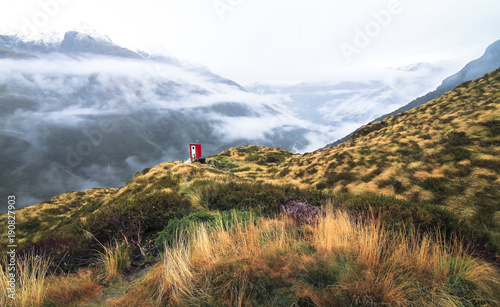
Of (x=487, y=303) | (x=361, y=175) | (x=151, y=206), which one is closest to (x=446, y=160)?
(x=361, y=175)

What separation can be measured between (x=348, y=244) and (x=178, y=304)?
120 inches

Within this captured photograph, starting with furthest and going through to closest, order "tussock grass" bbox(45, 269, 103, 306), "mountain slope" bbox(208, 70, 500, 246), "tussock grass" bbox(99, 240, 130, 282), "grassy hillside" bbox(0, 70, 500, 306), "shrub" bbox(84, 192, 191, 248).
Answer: "mountain slope" bbox(208, 70, 500, 246)
"shrub" bbox(84, 192, 191, 248)
"tussock grass" bbox(99, 240, 130, 282)
"tussock grass" bbox(45, 269, 103, 306)
"grassy hillside" bbox(0, 70, 500, 306)

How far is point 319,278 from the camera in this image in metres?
3.68

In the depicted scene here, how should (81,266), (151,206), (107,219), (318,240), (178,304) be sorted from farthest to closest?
(151,206)
(107,219)
(81,266)
(318,240)
(178,304)

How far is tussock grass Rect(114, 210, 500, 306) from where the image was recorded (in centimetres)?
323

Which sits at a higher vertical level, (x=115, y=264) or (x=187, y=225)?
(x=187, y=225)

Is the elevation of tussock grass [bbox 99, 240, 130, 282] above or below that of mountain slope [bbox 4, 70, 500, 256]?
below

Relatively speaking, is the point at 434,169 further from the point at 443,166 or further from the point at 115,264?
the point at 115,264

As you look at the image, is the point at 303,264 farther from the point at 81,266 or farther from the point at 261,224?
the point at 81,266

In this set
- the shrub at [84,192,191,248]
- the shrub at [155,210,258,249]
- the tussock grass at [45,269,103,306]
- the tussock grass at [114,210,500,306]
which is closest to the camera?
the tussock grass at [114,210,500,306]

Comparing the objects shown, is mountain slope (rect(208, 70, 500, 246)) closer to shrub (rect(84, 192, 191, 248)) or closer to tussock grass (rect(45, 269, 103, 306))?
shrub (rect(84, 192, 191, 248))

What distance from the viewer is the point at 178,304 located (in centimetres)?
344

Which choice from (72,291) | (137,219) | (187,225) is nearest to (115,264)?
(72,291)

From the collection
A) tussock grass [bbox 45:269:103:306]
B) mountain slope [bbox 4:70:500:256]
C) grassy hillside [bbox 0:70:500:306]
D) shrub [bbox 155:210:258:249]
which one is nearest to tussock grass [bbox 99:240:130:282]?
grassy hillside [bbox 0:70:500:306]
